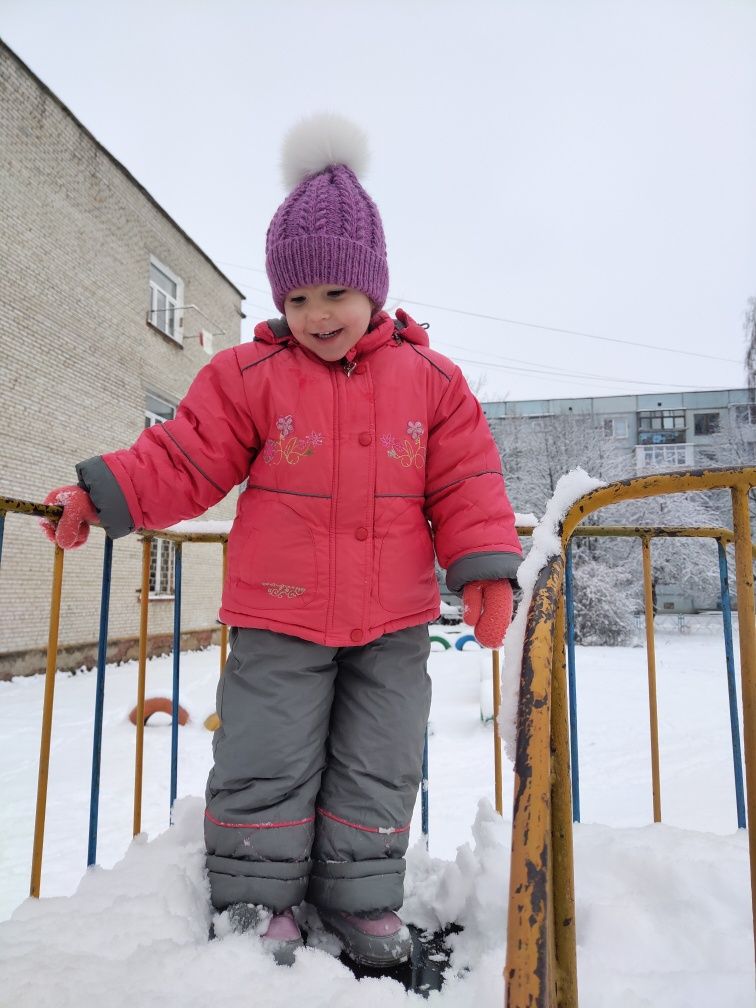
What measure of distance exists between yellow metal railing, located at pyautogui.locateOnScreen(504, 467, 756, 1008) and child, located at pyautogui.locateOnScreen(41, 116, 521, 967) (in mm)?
531

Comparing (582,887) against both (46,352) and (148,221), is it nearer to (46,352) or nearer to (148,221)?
(46,352)

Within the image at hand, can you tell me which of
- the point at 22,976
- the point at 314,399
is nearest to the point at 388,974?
the point at 22,976

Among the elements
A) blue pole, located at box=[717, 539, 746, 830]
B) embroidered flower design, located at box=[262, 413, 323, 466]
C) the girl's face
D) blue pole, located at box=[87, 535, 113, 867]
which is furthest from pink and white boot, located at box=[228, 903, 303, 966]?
blue pole, located at box=[717, 539, 746, 830]

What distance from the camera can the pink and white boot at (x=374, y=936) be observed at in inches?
52.2

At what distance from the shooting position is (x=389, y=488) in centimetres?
155

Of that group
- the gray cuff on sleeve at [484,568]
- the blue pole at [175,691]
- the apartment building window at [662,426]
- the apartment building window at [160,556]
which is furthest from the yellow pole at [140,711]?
the apartment building window at [662,426]

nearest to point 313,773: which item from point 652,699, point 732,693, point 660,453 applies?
point 652,699

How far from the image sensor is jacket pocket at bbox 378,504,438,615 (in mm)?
1517

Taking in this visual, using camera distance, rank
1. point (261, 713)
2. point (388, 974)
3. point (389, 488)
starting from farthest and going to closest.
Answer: point (389, 488), point (261, 713), point (388, 974)

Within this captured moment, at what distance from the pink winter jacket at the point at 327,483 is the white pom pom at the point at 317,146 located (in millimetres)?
465

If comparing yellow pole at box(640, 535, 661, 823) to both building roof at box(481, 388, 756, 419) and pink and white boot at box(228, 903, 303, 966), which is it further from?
building roof at box(481, 388, 756, 419)

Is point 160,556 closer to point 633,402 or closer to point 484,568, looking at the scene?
point 484,568

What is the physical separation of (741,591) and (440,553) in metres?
0.69

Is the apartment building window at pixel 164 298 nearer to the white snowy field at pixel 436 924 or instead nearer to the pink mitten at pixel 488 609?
the white snowy field at pixel 436 924
